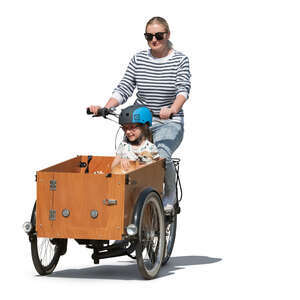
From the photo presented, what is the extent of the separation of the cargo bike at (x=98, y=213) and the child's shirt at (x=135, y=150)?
0.33 metres

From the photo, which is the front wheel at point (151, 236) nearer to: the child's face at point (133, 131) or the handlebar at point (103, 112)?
the child's face at point (133, 131)

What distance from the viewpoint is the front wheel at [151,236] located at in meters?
11.1

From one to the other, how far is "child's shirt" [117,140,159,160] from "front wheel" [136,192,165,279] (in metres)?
0.55

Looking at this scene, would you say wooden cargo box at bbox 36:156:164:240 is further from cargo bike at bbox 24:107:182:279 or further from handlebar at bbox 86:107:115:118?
handlebar at bbox 86:107:115:118

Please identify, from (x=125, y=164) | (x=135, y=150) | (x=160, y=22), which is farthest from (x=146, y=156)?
(x=160, y=22)

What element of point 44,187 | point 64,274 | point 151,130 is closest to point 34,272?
point 64,274

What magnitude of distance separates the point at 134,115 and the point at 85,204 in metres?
1.21

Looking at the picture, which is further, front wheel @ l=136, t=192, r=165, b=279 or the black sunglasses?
the black sunglasses

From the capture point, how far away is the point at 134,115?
38.1ft

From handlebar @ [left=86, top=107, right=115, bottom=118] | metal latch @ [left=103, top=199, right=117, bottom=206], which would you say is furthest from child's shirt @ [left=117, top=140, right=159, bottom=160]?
metal latch @ [left=103, top=199, right=117, bottom=206]

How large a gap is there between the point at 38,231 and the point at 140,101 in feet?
6.90

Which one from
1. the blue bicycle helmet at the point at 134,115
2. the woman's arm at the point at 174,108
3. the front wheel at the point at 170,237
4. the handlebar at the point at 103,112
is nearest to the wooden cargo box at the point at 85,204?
the blue bicycle helmet at the point at 134,115

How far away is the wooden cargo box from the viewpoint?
35.2 feet

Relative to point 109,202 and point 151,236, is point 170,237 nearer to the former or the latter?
point 151,236
